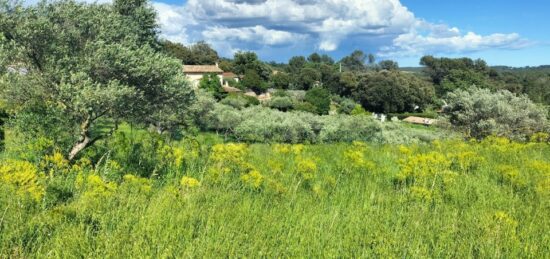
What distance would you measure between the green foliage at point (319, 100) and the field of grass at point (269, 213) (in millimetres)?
62480

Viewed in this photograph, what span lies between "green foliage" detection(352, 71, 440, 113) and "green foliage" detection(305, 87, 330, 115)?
13589 millimetres

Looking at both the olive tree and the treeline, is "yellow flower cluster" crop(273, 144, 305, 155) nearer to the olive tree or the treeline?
the olive tree

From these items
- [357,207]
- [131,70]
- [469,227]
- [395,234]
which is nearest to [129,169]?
[357,207]

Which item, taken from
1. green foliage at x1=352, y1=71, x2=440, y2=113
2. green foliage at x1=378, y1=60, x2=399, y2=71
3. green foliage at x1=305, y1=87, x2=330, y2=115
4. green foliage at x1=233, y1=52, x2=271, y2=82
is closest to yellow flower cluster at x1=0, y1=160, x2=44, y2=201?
green foliage at x1=305, y1=87, x2=330, y2=115

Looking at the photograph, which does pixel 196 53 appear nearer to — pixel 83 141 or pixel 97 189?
pixel 83 141

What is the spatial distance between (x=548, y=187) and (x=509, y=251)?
176cm

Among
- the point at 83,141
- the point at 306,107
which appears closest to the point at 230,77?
the point at 306,107

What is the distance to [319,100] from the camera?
69.6 m

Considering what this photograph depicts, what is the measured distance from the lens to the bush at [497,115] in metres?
22.0

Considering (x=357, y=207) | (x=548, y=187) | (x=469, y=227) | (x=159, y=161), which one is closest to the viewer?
(x=469, y=227)

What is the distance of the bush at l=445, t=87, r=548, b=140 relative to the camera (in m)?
22.0

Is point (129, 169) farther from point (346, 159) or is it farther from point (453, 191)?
point (453, 191)

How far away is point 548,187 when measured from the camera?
4.24 metres

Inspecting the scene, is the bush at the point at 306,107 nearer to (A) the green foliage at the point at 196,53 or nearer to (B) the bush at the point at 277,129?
(B) the bush at the point at 277,129
